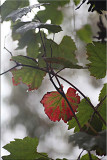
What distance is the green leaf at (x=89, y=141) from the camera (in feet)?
1.08

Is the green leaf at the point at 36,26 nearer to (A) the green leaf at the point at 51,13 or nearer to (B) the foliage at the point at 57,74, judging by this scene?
(B) the foliage at the point at 57,74

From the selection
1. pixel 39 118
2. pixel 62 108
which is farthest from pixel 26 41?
pixel 39 118

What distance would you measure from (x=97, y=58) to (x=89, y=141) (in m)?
0.20

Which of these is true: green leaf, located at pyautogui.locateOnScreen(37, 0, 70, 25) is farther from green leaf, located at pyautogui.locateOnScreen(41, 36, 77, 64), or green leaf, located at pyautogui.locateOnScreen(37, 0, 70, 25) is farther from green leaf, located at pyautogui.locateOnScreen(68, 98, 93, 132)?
green leaf, located at pyautogui.locateOnScreen(68, 98, 93, 132)

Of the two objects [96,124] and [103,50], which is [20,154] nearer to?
[96,124]

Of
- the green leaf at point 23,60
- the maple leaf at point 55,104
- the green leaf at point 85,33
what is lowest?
the maple leaf at point 55,104

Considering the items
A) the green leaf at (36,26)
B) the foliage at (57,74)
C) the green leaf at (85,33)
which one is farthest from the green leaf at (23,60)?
the green leaf at (85,33)

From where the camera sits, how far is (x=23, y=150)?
0.50 meters

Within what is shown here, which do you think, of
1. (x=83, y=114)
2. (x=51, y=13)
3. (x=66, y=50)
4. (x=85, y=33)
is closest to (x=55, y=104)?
(x=83, y=114)

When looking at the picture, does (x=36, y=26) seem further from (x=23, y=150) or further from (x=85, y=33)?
(x=85, y=33)

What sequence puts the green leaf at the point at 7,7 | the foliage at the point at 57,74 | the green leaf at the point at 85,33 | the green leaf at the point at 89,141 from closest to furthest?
the green leaf at the point at 89,141, the foliage at the point at 57,74, the green leaf at the point at 7,7, the green leaf at the point at 85,33

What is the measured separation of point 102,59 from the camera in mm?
471

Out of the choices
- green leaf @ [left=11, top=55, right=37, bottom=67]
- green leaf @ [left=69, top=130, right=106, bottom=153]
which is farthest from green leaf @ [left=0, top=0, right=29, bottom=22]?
green leaf @ [left=69, top=130, right=106, bottom=153]

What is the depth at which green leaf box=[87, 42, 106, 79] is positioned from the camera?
0.46 m
